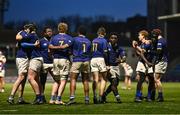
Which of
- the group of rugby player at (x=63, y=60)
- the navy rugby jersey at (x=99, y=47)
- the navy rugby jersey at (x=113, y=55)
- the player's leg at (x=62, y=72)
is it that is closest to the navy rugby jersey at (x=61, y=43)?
the group of rugby player at (x=63, y=60)

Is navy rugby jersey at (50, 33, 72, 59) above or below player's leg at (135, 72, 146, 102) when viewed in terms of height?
above

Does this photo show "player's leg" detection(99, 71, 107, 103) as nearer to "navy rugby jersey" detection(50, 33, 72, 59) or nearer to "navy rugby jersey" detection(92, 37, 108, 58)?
"navy rugby jersey" detection(92, 37, 108, 58)

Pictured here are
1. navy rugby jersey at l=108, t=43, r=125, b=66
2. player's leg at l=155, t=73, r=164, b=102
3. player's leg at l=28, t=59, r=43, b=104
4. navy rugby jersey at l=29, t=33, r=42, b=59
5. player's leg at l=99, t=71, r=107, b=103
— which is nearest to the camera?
player's leg at l=28, t=59, r=43, b=104

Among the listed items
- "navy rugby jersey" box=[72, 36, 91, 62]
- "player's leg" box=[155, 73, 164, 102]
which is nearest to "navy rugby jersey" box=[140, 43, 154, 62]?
"player's leg" box=[155, 73, 164, 102]

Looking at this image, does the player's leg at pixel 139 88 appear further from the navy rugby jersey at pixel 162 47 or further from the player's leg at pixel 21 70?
the player's leg at pixel 21 70

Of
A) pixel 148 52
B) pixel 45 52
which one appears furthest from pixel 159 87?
pixel 45 52

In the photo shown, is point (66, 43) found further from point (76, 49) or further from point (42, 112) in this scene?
point (42, 112)

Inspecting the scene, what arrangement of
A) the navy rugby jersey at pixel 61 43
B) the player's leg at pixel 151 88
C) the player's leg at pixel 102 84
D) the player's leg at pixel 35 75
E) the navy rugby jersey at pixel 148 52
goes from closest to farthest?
the navy rugby jersey at pixel 61 43 < the player's leg at pixel 35 75 < the player's leg at pixel 102 84 < the navy rugby jersey at pixel 148 52 < the player's leg at pixel 151 88

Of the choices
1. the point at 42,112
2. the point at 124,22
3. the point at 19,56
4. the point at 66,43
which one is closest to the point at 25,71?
the point at 19,56

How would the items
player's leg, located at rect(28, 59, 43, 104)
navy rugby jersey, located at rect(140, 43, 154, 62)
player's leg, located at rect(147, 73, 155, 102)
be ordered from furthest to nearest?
player's leg, located at rect(147, 73, 155, 102), navy rugby jersey, located at rect(140, 43, 154, 62), player's leg, located at rect(28, 59, 43, 104)

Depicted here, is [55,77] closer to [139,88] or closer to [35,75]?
[35,75]

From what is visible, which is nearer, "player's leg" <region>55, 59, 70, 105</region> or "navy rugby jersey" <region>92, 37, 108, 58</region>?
"player's leg" <region>55, 59, 70, 105</region>

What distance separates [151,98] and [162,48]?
1718 mm

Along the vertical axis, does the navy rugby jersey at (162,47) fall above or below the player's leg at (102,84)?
above
